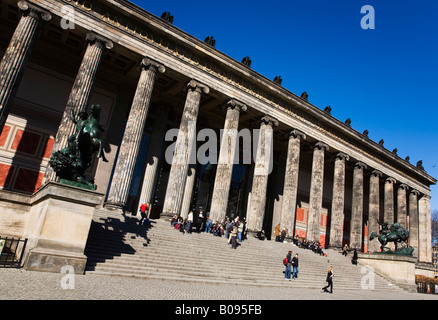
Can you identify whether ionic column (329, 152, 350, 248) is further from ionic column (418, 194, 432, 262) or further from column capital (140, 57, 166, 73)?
column capital (140, 57, 166, 73)

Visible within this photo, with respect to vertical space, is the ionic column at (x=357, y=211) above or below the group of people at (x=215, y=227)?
above

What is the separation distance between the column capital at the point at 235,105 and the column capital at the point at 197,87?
190 centimetres

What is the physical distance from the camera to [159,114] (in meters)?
22.4

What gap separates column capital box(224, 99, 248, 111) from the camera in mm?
20516

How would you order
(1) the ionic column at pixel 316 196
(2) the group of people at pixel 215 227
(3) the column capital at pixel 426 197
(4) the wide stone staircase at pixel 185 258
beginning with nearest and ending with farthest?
(4) the wide stone staircase at pixel 185 258 < (2) the group of people at pixel 215 227 < (1) the ionic column at pixel 316 196 < (3) the column capital at pixel 426 197

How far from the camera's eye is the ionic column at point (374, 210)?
27038 millimetres

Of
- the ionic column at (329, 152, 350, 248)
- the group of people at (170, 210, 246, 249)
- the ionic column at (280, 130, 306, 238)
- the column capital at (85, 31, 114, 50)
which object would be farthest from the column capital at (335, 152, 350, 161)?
the column capital at (85, 31, 114, 50)

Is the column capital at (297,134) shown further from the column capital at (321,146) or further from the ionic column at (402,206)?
the ionic column at (402,206)

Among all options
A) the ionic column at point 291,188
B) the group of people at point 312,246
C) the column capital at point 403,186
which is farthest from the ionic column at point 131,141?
the column capital at point 403,186

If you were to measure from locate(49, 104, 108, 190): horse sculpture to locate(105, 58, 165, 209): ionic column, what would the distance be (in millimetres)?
6668
